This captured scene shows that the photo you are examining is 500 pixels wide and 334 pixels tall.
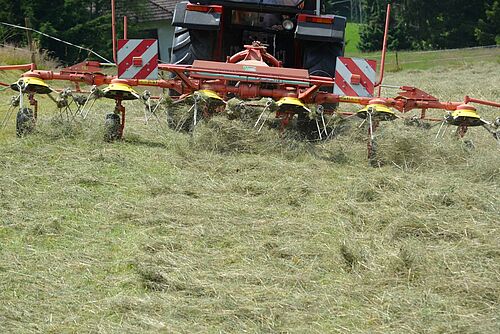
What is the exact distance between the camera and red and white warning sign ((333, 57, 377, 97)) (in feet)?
21.8

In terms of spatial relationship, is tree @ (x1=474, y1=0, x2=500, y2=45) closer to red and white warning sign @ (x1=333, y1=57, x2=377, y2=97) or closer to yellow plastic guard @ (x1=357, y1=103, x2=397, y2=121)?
red and white warning sign @ (x1=333, y1=57, x2=377, y2=97)

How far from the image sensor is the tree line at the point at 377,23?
19.4 metres

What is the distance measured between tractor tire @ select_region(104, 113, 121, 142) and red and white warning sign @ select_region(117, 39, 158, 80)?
41 cm

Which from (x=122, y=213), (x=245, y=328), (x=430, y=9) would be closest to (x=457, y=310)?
(x=245, y=328)

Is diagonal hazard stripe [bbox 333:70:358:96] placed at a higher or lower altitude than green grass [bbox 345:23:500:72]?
higher

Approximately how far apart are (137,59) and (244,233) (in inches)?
115

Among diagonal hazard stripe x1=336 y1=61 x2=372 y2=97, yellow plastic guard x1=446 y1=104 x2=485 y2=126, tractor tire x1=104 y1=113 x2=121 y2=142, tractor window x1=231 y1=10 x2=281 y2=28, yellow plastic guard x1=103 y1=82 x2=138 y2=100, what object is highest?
tractor window x1=231 y1=10 x2=281 y2=28

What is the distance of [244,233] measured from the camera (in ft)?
13.9

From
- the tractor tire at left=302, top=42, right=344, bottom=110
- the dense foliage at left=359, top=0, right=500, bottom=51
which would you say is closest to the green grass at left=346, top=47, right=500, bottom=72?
the dense foliage at left=359, top=0, right=500, bottom=51

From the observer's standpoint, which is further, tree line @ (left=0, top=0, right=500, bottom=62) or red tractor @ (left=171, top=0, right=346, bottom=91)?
tree line @ (left=0, top=0, right=500, bottom=62)

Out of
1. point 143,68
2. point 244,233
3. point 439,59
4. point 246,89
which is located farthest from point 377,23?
point 244,233

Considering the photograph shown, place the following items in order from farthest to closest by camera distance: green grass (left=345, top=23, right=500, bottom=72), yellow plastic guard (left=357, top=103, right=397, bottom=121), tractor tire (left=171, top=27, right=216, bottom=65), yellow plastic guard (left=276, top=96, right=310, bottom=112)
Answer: green grass (left=345, top=23, right=500, bottom=72)
tractor tire (left=171, top=27, right=216, bottom=65)
yellow plastic guard (left=276, top=96, right=310, bottom=112)
yellow plastic guard (left=357, top=103, right=397, bottom=121)

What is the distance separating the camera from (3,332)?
2.97 metres

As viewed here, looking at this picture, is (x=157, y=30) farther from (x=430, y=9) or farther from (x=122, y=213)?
(x=122, y=213)
